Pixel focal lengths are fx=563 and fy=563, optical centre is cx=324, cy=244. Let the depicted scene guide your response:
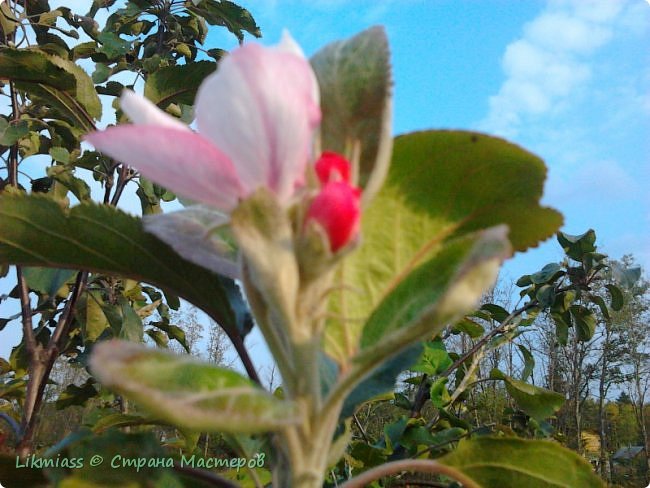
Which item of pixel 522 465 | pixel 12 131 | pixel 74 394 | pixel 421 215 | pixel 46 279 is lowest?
pixel 522 465

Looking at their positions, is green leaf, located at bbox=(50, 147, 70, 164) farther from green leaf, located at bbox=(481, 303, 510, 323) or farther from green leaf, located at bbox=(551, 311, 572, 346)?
green leaf, located at bbox=(551, 311, 572, 346)

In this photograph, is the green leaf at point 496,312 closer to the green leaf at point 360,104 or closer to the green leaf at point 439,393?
the green leaf at point 439,393

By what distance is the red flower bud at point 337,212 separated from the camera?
420 mm

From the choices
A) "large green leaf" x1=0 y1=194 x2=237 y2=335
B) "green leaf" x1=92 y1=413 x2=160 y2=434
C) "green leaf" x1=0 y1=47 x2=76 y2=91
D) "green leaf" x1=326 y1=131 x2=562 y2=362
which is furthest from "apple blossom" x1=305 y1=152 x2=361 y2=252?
"green leaf" x1=0 y1=47 x2=76 y2=91

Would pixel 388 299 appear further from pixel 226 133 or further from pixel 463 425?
pixel 463 425

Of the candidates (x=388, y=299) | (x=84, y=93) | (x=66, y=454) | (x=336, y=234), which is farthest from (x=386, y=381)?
(x=84, y=93)

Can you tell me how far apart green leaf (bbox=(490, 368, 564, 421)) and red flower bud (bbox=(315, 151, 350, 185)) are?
0.76 meters

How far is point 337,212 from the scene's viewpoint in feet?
1.38

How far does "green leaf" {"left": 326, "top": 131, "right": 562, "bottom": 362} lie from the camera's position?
545 millimetres

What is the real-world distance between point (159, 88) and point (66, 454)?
1.36m

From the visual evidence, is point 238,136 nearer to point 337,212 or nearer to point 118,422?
point 337,212

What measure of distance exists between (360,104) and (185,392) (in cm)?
28

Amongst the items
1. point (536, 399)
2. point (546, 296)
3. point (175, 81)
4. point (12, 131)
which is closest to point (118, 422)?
point (536, 399)

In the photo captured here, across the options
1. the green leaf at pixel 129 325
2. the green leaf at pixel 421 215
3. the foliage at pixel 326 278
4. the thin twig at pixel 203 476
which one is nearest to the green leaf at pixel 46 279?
the green leaf at pixel 129 325
